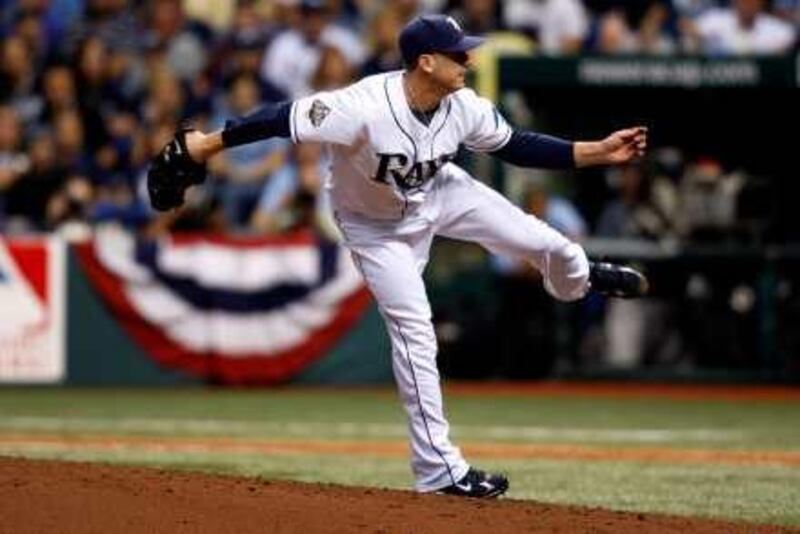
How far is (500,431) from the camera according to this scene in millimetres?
11844

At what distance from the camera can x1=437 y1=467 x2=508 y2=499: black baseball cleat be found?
24.5 feet

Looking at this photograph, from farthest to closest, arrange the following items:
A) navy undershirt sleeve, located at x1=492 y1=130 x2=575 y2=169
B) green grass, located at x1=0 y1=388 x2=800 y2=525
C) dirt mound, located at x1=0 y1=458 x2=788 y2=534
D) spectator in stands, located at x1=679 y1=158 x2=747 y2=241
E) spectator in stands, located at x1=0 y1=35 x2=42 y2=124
Result: 1. spectator in stands, located at x1=0 y1=35 x2=42 y2=124
2. spectator in stands, located at x1=679 y1=158 x2=747 y2=241
3. green grass, located at x1=0 y1=388 x2=800 y2=525
4. navy undershirt sleeve, located at x1=492 y1=130 x2=575 y2=169
5. dirt mound, located at x1=0 y1=458 x2=788 y2=534

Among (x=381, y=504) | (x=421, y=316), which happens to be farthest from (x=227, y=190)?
(x=381, y=504)

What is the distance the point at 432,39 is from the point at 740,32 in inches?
358

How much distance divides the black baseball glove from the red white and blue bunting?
7225 mm

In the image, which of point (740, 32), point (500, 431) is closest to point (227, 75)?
point (740, 32)

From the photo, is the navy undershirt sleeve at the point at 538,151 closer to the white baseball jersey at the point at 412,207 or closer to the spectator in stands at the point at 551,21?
the white baseball jersey at the point at 412,207

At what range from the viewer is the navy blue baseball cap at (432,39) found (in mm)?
7426

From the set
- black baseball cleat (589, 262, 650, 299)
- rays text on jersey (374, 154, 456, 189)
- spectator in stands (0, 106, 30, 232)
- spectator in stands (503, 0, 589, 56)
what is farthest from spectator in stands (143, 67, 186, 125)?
rays text on jersey (374, 154, 456, 189)

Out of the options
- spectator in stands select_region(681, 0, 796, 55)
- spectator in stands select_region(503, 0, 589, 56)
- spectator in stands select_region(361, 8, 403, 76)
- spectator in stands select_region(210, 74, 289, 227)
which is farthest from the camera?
spectator in stands select_region(503, 0, 589, 56)

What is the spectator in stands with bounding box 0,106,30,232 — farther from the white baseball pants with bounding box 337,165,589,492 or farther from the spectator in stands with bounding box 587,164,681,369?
the white baseball pants with bounding box 337,165,589,492

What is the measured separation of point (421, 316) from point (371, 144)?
0.75 metres

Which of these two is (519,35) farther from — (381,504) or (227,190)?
(381,504)

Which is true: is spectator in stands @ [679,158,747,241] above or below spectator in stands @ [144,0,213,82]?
below
